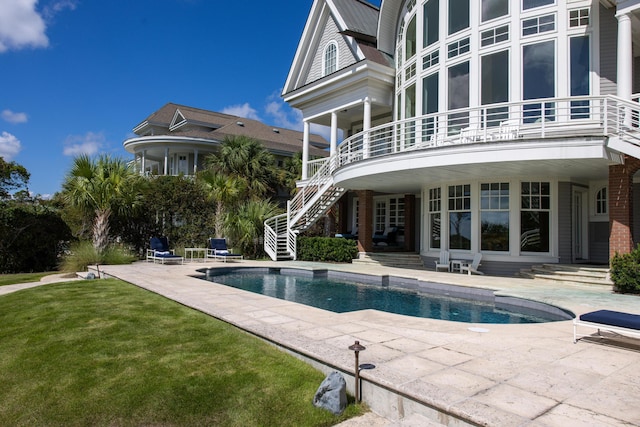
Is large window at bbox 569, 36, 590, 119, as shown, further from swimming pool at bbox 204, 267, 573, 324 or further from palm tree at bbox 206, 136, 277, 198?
palm tree at bbox 206, 136, 277, 198

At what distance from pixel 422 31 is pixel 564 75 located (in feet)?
19.6

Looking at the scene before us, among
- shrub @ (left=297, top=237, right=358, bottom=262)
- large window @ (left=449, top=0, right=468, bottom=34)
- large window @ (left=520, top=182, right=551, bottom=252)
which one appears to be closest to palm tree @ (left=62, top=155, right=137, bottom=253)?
shrub @ (left=297, top=237, right=358, bottom=262)

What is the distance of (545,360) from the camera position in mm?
5156

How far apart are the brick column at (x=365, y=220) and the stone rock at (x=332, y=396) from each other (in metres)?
15.7

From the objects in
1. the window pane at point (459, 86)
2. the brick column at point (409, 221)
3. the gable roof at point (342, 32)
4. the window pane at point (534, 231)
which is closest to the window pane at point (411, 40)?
the gable roof at point (342, 32)

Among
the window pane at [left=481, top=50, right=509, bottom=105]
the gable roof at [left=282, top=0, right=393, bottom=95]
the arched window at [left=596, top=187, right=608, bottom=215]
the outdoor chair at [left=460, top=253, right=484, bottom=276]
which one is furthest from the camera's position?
the gable roof at [left=282, top=0, right=393, bottom=95]

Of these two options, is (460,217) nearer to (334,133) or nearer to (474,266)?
(474,266)

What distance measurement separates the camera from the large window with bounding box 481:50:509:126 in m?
14.4

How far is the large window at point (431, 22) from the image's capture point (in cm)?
1667

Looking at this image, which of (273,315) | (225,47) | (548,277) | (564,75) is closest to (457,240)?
(548,277)

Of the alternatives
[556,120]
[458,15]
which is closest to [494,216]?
[556,120]

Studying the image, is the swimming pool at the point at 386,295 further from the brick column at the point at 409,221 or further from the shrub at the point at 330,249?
the brick column at the point at 409,221

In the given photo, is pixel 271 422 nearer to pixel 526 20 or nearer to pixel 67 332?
pixel 67 332

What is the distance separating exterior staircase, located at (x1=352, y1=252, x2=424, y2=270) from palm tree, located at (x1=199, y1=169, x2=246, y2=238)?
6.87 meters
